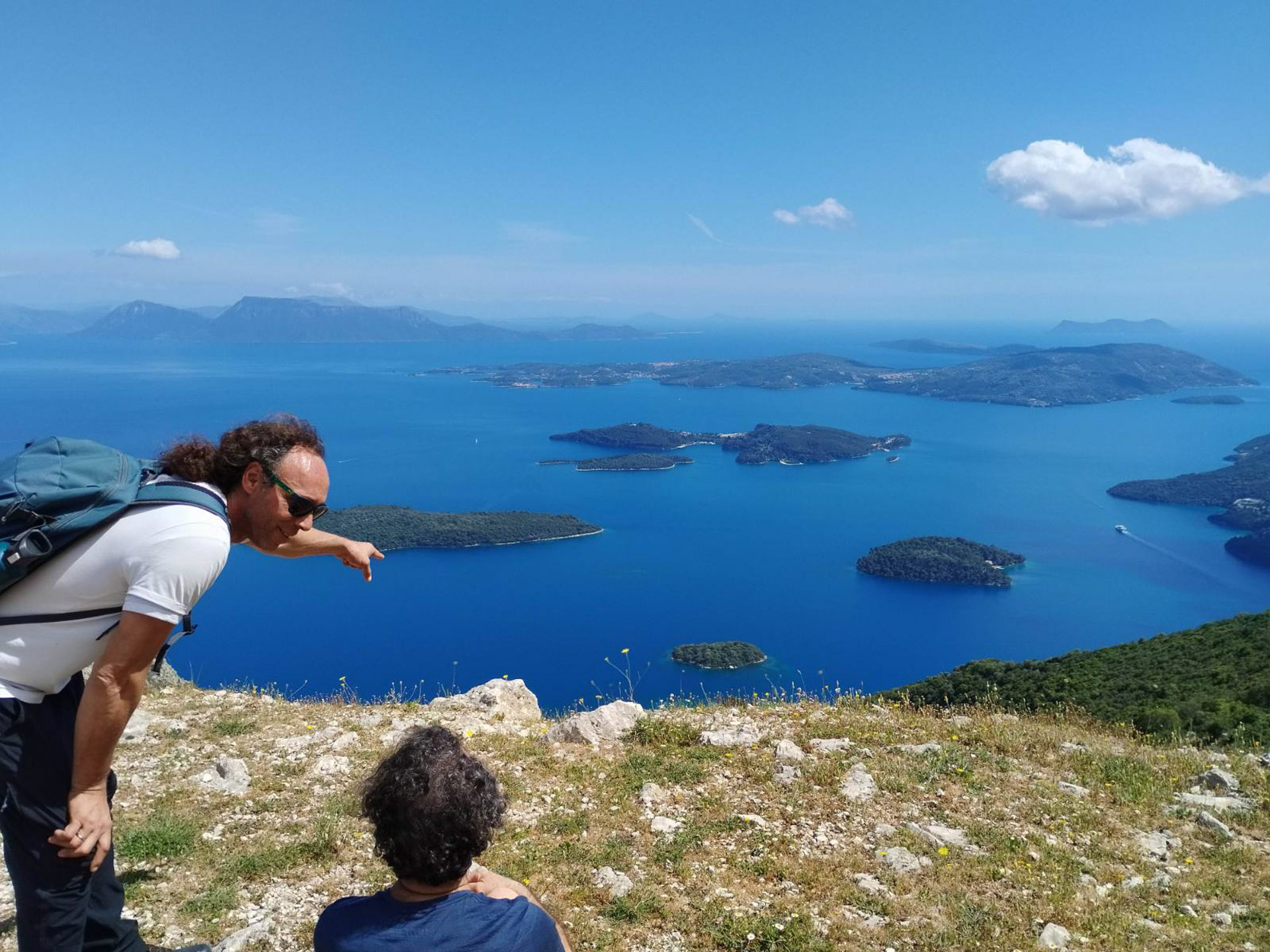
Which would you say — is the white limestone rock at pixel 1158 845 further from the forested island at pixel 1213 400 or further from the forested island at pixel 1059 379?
the forested island at pixel 1213 400

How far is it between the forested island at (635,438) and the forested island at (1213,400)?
118 m

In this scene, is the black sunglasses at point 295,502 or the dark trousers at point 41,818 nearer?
the dark trousers at point 41,818

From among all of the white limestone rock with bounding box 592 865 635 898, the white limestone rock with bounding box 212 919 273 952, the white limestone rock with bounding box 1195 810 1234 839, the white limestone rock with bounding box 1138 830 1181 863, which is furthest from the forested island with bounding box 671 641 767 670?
the white limestone rock with bounding box 212 919 273 952

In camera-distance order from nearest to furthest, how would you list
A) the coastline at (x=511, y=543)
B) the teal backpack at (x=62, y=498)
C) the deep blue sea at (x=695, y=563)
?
1. the teal backpack at (x=62, y=498)
2. the deep blue sea at (x=695, y=563)
3. the coastline at (x=511, y=543)

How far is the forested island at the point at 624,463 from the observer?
103 meters

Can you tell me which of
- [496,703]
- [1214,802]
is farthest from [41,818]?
[1214,802]

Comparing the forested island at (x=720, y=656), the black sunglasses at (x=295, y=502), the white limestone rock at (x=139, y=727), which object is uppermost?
the black sunglasses at (x=295, y=502)

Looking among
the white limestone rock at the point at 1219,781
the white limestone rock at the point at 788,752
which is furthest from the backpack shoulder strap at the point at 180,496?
the white limestone rock at the point at 1219,781

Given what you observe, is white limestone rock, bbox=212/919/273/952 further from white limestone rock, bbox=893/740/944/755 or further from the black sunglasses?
white limestone rock, bbox=893/740/944/755

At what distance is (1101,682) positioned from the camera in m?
16.4

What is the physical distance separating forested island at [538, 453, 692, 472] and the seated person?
100m

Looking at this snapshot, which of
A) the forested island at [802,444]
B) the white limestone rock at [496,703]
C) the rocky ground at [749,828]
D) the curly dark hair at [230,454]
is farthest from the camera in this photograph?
the forested island at [802,444]

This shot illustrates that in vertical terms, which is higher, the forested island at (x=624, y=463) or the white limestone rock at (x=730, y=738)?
the white limestone rock at (x=730, y=738)

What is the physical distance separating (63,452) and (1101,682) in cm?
1921
